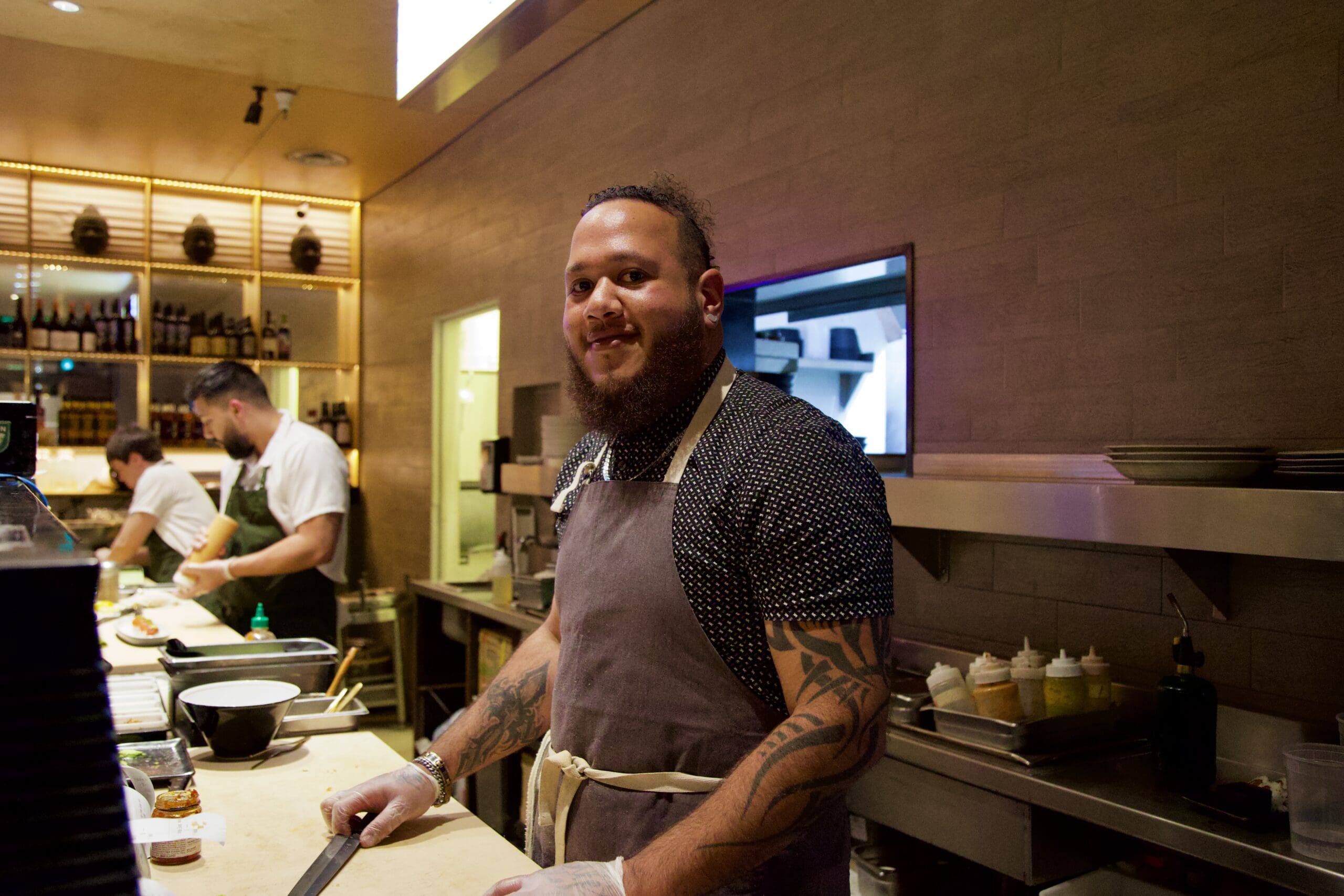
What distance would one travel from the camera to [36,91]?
4852mm

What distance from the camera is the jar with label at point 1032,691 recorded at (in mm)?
2111

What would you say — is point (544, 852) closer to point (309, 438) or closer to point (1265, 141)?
point (1265, 141)

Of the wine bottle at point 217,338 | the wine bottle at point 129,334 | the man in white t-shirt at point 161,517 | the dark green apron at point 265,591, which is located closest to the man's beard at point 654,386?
the dark green apron at point 265,591

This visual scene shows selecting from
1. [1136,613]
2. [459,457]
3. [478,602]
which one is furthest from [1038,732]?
[459,457]

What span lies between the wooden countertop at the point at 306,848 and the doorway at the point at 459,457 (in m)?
4.08

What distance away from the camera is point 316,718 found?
1995 millimetres

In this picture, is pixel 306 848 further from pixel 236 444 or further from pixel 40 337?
pixel 40 337

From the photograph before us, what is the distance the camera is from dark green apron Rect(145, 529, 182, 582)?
4852 mm

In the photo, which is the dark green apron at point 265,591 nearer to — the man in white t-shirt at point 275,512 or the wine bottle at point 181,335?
the man in white t-shirt at point 275,512

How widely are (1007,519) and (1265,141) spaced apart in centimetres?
87

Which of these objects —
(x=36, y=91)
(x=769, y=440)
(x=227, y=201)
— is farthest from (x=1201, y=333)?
(x=227, y=201)

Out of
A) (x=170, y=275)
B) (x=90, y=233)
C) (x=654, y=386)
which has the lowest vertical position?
(x=654, y=386)

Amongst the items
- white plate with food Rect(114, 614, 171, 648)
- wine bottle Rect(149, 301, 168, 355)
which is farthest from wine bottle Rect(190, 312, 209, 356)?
white plate with food Rect(114, 614, 171, 648)

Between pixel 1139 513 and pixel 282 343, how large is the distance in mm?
→ 6065
